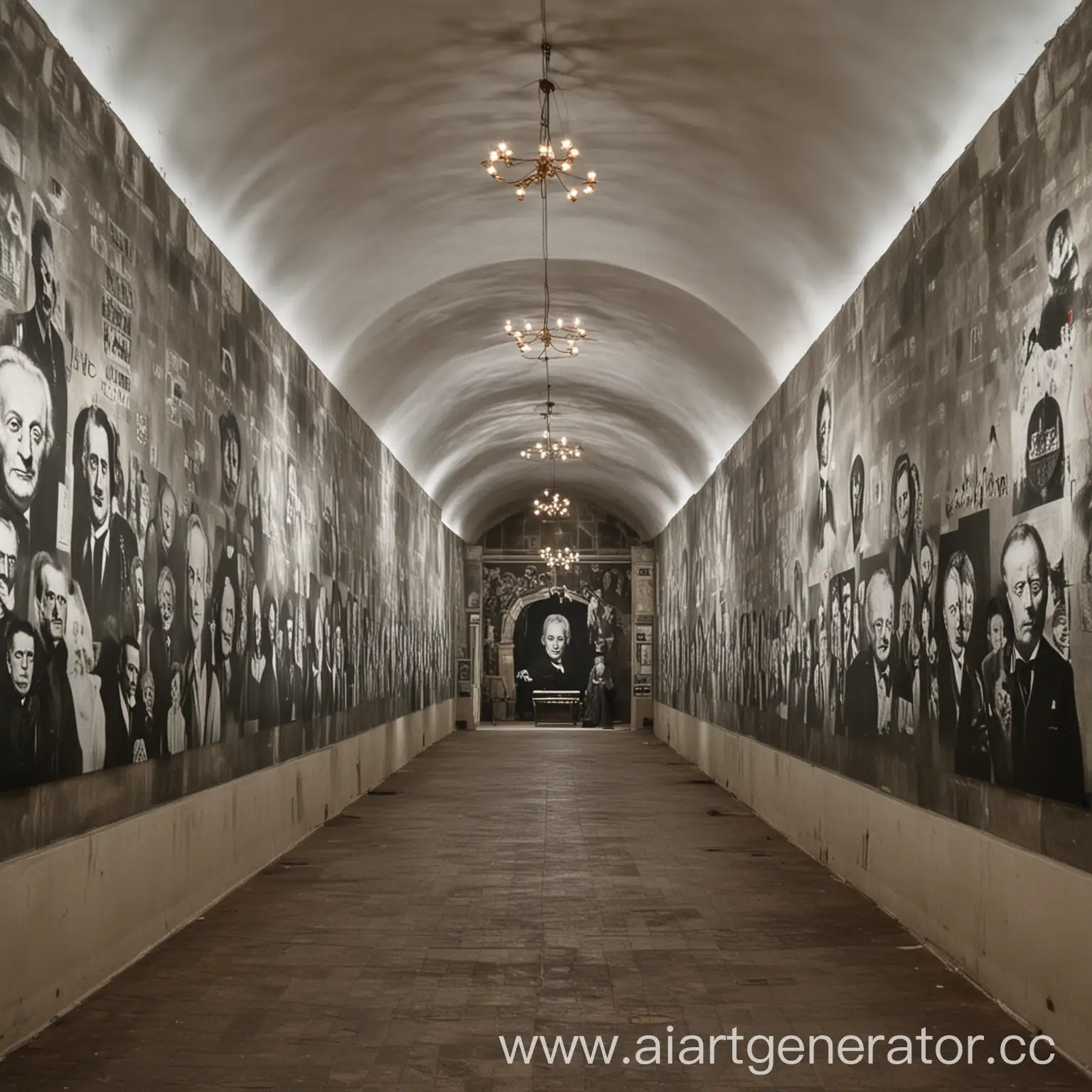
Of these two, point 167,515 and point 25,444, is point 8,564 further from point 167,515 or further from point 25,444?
point 167,515

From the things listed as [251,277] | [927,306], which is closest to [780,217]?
[927,306]

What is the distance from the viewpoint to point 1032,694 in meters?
7.84

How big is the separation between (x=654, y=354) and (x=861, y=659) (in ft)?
31.5

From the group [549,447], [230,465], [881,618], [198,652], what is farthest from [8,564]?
[549,447]

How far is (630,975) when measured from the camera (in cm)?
859

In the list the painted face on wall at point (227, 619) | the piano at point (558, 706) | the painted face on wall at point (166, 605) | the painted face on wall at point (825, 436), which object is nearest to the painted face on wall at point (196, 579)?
the painted face on wall at point (166, 605)

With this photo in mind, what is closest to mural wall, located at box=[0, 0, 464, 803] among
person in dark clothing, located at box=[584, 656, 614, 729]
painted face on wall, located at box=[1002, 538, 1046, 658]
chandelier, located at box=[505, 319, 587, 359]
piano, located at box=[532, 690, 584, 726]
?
Answer: chandelier, located at box=[505, 319, 587, 359]

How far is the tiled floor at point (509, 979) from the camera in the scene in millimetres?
6629

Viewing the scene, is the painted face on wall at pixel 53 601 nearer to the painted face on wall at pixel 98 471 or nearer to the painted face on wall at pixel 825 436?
the painted face on wall at pixel 98 471

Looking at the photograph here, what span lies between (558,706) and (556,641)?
14.0ft

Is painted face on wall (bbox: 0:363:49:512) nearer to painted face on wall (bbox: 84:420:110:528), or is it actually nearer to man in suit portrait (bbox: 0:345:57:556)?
man in suit portrait (bbox: 0:345:57:556)

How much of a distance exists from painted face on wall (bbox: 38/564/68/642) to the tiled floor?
218 cm

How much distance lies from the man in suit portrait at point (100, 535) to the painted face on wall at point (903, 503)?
19.1ft

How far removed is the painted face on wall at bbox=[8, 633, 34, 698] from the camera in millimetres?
7293
